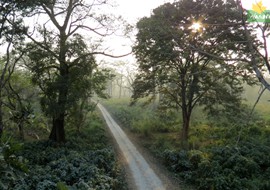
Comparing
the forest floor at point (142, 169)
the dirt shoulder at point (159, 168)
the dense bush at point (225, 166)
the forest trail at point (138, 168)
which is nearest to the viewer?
the dense bush at point (225, 166)

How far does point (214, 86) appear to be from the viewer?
20.3 metres

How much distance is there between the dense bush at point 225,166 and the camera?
519 inches

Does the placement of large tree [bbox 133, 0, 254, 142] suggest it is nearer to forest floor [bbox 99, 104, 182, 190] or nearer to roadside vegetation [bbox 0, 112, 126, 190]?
forest floor [bbox 99, 104, 182, 190]

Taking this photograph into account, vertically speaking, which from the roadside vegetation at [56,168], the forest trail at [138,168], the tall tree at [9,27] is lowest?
the forest trail at [138,168]

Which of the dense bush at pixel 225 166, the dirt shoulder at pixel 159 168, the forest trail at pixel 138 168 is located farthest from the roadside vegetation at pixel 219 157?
the forest trail at pixel 138 168

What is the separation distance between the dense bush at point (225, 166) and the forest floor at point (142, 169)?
0.95m

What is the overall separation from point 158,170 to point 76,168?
5559mm

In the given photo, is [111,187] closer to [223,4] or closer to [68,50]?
[68,50]

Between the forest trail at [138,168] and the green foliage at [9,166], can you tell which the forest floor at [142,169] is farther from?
the green foliage at [9,166]

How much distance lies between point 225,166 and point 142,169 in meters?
5.10

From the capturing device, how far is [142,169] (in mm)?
16812

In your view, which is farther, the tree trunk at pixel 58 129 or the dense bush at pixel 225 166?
the tree trunk at pixel 58 129

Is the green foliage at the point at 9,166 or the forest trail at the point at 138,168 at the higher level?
the green foliage at the point at 9,166

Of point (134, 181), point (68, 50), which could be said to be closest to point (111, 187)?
point (134, 181)
